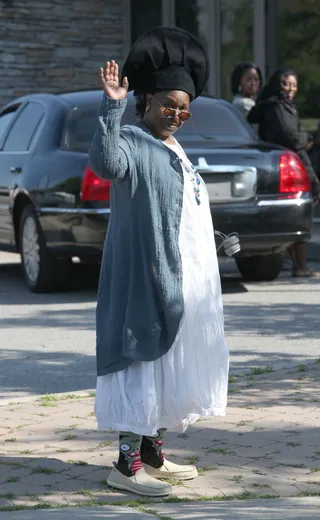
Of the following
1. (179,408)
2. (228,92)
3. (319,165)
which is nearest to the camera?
(179,408)

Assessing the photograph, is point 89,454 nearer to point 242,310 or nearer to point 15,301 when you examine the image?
point 242,310

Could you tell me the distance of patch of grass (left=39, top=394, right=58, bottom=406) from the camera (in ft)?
22.3

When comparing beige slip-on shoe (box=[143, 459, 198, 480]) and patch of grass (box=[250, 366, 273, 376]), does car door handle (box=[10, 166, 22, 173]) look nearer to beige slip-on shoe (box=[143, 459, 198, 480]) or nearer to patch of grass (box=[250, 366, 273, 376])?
patch of grass (box=[250, 366, 273, 376])

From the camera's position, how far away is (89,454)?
5.72 m

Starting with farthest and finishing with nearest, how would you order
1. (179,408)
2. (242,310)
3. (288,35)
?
(288,35)
(242,310)
(179,408)

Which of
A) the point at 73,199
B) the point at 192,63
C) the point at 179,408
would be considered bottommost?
the point at 73,199

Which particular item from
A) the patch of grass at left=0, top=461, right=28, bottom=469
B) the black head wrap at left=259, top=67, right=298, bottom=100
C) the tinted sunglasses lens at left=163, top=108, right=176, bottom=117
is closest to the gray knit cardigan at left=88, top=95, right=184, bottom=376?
the tinted sunglasses lens at left=163, top=108, right=176, bottom=117

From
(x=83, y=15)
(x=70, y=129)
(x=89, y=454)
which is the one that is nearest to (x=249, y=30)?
(x=83, y=15)

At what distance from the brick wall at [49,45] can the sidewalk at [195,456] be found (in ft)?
42.2

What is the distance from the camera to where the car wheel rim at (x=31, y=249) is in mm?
11203

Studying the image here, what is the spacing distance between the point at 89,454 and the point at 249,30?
44.7 feet

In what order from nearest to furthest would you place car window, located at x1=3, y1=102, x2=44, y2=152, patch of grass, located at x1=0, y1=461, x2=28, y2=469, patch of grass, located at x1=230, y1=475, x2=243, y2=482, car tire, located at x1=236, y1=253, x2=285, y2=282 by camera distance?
patch of grass, located at x1=230, y1=475, x2=243, y2=482, patch of grass, located at x1=0, y1=461, x2=28, y2=469, car window, located at x1=3, y1=102, x2=44, y2=152, car tire, located at x1=236, y1=253, x2=285, y2=282

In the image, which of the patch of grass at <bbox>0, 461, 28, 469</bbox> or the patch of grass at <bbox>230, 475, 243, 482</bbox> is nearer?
the patch of grass at <bbox>230, 475, 243, 482</bbox>

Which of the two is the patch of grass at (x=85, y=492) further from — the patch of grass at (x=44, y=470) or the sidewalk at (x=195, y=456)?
the patch of grass at (x=44, y=470)
